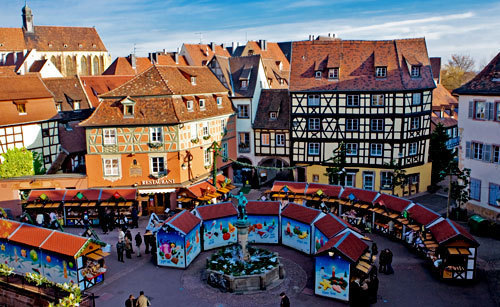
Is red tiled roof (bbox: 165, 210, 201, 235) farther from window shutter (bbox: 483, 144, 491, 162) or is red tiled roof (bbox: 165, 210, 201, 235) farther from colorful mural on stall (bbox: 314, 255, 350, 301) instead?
window shutter (bbox: 483, 144, 491, 162)

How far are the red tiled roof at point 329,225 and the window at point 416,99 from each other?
57.2 feet

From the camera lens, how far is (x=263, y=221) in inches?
1053

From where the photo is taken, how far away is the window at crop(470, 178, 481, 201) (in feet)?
102

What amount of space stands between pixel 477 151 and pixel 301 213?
47.8ft

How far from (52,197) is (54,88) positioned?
16018 millimetres

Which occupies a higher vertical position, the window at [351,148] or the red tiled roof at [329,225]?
the window at [351,148]

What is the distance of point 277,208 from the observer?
26672 millimetres

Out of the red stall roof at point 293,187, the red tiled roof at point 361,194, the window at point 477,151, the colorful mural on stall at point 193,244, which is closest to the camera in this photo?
the colorful mural on stall at point 193,244

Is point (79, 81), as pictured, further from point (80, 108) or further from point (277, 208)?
point (277, 208)

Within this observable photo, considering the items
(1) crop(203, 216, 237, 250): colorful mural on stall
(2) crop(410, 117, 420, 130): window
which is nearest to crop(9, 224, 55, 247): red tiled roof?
(1) crop(203, 216, 237, 250): colorful mural on stall

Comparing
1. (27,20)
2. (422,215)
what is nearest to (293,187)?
(422,215)

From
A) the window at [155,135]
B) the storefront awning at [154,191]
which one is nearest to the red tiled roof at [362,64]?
the window at [155,135]

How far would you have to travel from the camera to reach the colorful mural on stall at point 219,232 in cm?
2609

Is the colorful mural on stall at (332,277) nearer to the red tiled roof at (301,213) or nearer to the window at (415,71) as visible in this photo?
the red tiled roof at (301,213)
